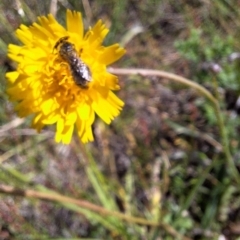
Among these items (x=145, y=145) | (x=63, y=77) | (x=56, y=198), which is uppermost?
(x=63, y=77)

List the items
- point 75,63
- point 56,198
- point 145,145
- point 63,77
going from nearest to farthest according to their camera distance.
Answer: point 75,63 → point 63,77 → point 56,198 → point 145,145

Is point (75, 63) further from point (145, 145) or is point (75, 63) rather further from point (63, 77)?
point (145, 145)

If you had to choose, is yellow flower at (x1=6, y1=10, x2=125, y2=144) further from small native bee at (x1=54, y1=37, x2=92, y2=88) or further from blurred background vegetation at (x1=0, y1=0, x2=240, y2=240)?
blurred background vegetation at (x1=0, y1=0, x2=240, y2=240)

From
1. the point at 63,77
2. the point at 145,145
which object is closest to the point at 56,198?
the point at 63,77

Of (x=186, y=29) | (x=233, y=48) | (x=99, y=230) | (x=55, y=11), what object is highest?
(x=55, y=11)

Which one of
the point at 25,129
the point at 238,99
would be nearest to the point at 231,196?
the point at 238,99

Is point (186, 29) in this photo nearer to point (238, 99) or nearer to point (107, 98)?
point (238, 99)
